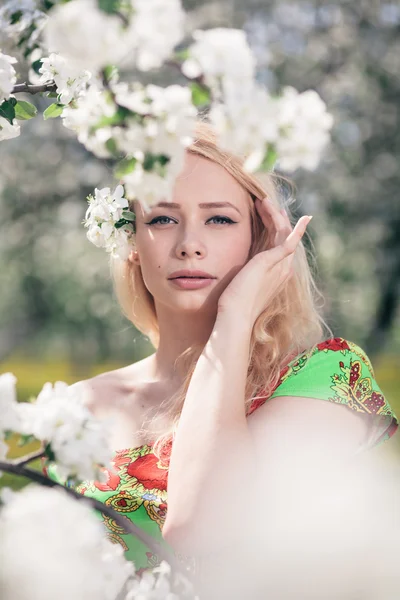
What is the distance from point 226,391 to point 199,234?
1.91 feet

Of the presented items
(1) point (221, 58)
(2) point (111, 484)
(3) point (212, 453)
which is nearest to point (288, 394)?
(3) point (212, 453)

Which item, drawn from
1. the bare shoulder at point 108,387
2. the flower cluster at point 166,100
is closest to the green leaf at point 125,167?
the flower cluster at point 166,100

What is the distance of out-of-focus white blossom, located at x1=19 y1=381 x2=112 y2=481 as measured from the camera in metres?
1.20

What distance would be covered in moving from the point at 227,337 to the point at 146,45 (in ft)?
4.06

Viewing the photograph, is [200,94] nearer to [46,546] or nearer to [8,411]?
[8,411]

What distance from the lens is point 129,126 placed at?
1204mm

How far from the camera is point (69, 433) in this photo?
3.98 ft

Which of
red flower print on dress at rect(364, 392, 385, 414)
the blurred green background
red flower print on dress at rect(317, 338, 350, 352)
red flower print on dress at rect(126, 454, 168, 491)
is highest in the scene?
red flower print on dress at rect(317, 338, 350, 352)

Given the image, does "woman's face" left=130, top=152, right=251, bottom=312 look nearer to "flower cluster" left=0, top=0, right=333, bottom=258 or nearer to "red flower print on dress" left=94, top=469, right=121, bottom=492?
"red flower print on dress" left=94, top=469, right=121, bottom=492

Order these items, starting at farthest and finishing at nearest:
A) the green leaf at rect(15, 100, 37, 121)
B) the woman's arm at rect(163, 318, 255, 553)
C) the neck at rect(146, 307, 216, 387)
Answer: the neck at rect(146, 307, 216, 387) → the woman's arm at rect(163, 318, 255, 553) → the green leaf at rect(15, 100, 37, 121)

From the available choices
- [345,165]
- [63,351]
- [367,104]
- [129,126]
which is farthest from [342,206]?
[63,351]

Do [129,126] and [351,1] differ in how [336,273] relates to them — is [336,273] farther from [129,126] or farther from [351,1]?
[129,126]

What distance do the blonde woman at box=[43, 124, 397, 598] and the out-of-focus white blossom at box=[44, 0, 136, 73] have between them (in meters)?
1.21

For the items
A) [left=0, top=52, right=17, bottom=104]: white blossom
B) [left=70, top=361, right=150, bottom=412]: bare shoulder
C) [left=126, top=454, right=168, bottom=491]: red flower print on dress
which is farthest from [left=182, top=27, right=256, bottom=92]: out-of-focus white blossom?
[left=70, top=361, right=150, bottom=412]: bare shoulder
